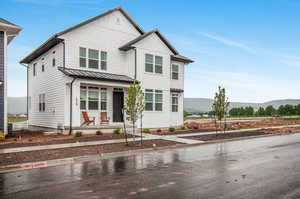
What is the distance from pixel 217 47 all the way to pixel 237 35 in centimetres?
829

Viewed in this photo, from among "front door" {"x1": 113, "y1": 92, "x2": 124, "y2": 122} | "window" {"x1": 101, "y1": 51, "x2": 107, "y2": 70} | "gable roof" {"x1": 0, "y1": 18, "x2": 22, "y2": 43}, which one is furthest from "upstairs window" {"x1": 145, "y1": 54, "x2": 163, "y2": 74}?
"gable roof" {"x1": 0, "y1": 18, "x2": 22, "y2": 43}

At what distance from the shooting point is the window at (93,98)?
18.6 metres

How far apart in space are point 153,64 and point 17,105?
48.5m

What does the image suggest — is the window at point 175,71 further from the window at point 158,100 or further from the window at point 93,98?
the window at point 93,98

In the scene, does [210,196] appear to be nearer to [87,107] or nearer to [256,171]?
[256,171]

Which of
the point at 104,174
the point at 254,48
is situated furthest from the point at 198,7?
the point at 104,174

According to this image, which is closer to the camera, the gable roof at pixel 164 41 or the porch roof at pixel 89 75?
the porch roof at pixel 89 75

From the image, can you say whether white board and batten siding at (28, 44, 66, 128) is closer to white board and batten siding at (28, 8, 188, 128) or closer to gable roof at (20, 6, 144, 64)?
white board and batten siding at (28, 8, 188, 128)

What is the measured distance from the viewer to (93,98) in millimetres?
18750

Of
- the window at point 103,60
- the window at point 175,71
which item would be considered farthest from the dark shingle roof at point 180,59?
the window at point 103,60

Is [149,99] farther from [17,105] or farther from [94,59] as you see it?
[17,105]

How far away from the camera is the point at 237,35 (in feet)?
108

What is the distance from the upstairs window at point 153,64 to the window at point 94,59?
14.1 ft

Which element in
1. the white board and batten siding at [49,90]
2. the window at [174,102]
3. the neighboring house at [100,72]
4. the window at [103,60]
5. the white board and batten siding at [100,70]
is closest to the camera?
the neighboring house at [100,72]
